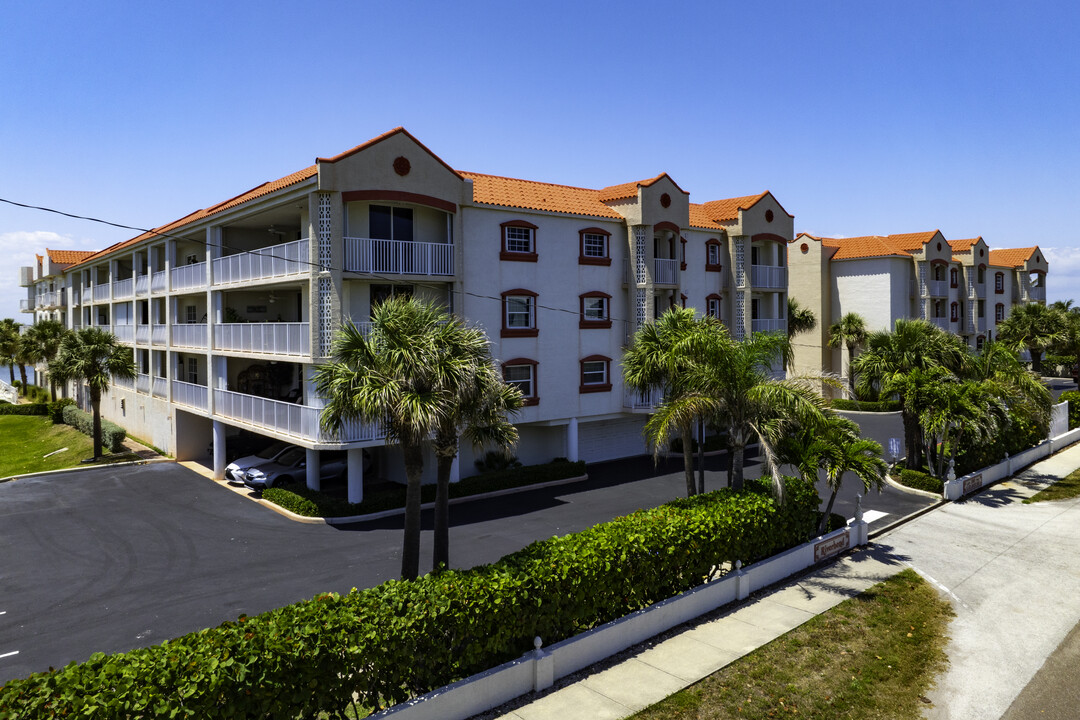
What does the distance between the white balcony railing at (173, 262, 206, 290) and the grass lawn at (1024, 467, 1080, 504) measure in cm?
3362

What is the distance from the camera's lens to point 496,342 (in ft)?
86.5

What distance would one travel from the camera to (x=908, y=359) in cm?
2475

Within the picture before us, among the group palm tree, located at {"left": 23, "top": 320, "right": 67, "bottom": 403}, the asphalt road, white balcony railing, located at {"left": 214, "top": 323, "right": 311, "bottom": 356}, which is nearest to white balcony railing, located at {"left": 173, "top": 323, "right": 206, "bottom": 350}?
white balcony railing, located at {"left": 214, "top": 323, "right": 311, "bottom": 356}

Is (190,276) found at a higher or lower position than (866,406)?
higher

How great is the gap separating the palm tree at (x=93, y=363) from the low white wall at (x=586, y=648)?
29668mm

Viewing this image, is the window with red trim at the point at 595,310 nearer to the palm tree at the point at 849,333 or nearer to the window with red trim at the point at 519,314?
the window with red trim at the point at 519,314

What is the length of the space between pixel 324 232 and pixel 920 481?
23.0 metres

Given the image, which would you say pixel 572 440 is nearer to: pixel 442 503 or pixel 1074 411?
pixel 442 503

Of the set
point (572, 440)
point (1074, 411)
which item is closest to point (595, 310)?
point (572, 440)

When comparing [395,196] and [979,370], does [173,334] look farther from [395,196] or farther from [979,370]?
[979,370]

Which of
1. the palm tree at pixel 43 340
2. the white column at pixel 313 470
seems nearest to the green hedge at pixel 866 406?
the white column at pixel 313 470

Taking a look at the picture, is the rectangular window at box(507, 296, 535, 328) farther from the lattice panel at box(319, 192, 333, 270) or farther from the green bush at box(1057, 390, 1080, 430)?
the green bush at box(1057, 390, 1080, 430)

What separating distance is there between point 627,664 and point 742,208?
28.6 metres

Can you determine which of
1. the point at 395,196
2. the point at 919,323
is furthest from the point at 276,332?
the point at 919,323
